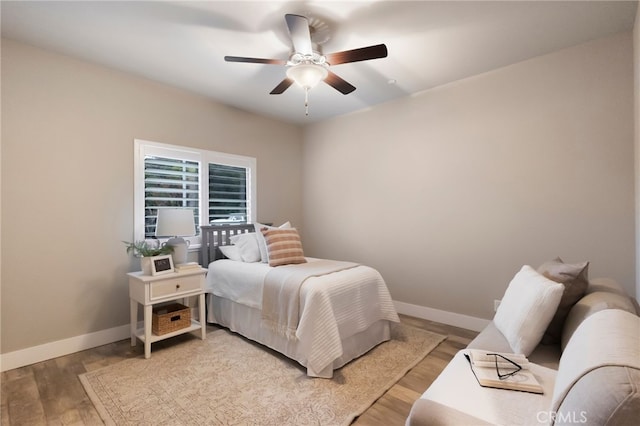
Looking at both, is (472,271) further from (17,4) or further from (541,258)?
(17,4)

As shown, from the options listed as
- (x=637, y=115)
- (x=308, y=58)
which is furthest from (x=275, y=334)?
(x=637, y=115)

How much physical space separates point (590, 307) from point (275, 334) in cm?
211

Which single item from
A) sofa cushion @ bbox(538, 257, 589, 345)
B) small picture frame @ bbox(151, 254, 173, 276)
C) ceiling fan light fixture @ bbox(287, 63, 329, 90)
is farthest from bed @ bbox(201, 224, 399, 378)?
ceiling fan light fixture @ bbox(287, 63, 329, 90)

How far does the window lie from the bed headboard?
4.7 inches

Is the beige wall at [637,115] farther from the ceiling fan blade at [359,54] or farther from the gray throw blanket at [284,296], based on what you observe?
the gray throw blanket at [284,296]

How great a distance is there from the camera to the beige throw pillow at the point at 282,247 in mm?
2924

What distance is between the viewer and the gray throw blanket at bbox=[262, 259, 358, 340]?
2.33m

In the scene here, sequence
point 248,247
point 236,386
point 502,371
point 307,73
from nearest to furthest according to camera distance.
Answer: point 502,371 → point 236,386 → point 307,73 → point 248,247

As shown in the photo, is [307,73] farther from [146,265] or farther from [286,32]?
[146,265]

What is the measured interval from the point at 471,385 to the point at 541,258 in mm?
2068

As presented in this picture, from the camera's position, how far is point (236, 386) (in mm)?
2092

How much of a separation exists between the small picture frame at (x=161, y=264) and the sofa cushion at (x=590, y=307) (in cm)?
289

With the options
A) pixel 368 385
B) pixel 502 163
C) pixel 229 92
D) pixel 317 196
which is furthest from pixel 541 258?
pixel 229 92

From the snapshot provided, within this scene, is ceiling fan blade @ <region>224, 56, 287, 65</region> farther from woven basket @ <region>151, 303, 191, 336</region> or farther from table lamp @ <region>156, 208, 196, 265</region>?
woven basket @ <region>151, 303, 191, 336</region>
